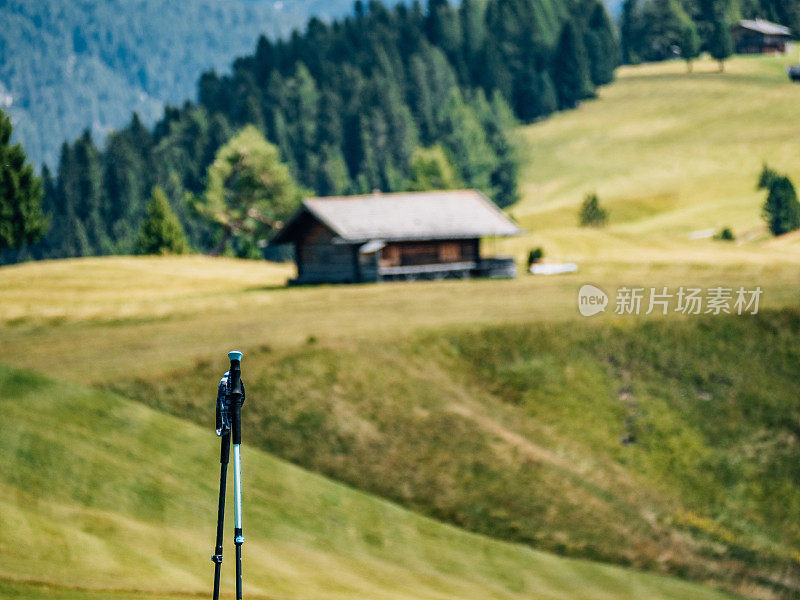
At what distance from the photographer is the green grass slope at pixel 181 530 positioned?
67.6 ft

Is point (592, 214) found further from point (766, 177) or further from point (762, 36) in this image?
point (762, 36)

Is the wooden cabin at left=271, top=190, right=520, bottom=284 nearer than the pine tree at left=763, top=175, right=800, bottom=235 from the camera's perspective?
Yes

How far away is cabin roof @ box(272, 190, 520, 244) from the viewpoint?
74.3 m

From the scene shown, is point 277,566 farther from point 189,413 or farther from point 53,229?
point 53,229

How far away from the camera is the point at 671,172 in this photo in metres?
151

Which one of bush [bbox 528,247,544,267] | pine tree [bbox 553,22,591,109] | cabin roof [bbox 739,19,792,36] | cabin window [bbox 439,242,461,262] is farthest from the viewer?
pine tree [bbox 553,22,591,109]

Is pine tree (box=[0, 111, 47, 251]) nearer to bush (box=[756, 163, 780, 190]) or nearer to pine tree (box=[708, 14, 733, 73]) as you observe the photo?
bush (box=[756, 163, 780, 190])

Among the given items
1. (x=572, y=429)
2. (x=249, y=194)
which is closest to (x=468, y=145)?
(x=249, y=194)

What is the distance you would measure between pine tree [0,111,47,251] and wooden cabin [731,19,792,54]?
137 meters

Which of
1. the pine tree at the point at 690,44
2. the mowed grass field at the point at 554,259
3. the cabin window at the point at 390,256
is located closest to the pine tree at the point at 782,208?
the mowed grass field at the point at 554,259

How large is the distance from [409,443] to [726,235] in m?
80.1

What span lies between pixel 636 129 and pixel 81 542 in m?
162

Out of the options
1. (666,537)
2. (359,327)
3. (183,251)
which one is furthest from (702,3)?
(666,537)

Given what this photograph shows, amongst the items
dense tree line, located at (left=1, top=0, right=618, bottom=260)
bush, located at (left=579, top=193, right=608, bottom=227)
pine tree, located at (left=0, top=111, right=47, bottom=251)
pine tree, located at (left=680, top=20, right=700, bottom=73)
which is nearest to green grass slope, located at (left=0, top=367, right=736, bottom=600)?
pine tree, located at (left=0, top=111, right=47, bottom=251)
